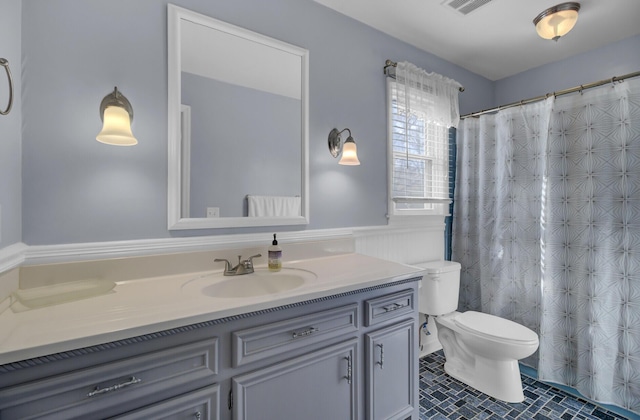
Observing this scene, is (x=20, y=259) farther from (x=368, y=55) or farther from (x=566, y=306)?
(x=566, y=306)

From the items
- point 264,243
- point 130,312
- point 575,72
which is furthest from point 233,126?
point 575,72

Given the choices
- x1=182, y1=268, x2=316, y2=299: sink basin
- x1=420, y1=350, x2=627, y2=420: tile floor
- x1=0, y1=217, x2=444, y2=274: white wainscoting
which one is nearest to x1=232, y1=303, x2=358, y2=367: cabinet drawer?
x1=182, y1=268, x2=316, y2=299: sink basin

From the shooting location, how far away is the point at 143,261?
1266 mm

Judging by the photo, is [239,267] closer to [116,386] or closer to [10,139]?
[116,386]

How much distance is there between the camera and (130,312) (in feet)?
2.93

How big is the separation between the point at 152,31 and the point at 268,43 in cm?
Answer: 56

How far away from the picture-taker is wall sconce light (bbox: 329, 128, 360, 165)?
5.80ft

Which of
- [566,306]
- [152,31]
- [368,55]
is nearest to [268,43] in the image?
[152,31]

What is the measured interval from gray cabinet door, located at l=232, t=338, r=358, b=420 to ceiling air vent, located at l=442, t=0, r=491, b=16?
78.8 inches

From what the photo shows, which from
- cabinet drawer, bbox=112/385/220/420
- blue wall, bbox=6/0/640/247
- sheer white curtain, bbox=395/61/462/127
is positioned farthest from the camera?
sheer white curtain, bbox=395/61/462/127

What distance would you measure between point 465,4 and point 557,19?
59 cm

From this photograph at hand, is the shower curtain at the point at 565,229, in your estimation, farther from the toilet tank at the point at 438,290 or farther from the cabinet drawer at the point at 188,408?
the cabinet drawer at the point at 188,408

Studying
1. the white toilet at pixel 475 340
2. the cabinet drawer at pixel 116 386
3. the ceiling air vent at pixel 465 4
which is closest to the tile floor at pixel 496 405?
the white toilet at pixel 475 340

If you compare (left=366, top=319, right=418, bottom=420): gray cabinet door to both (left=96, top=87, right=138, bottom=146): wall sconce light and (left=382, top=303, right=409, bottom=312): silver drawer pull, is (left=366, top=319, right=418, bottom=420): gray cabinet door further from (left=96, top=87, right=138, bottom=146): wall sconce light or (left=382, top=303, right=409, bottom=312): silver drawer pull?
(left=96, top=87, right=138, bottom=146): wall sconce light
